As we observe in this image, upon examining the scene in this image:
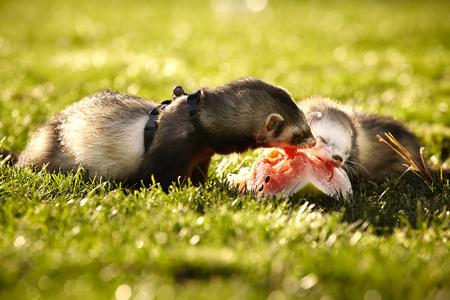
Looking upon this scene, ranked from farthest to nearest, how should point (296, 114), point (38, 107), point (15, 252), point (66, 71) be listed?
point (66, 71) → point (38, 107) → point (296, 114) → point (15, 252)

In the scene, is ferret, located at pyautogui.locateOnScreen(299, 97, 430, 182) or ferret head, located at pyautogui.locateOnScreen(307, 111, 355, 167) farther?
ferret, located at pyautogui.locateOnScreen(299, 97, 430, 182)

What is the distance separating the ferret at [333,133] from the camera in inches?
174

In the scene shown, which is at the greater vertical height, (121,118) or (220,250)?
(121,118)

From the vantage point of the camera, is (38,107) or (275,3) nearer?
(38,107)

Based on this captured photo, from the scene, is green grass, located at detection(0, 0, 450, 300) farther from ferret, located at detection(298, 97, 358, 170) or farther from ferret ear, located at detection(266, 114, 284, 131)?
ferret ear, located at detection(266, 114, 284, 131)

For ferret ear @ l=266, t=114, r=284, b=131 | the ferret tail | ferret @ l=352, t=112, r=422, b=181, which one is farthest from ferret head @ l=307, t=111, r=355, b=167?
the ferret tail

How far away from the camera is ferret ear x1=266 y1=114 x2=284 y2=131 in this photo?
379 cm

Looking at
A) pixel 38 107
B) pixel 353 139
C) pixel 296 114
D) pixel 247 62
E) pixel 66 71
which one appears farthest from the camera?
pixel 247 62

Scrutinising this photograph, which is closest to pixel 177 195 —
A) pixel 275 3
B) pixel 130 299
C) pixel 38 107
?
pixel 130 299

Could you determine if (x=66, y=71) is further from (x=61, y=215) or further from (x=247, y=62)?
(x=61, y=215)

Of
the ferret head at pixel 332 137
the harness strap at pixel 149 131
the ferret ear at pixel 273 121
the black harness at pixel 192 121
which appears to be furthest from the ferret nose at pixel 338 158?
the harness strap at pixel 149 131

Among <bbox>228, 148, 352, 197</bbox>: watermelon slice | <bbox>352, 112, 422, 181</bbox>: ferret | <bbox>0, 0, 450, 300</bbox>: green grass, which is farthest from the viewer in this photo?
<bbox>352, 112, 422, 181</bbox>: ferret

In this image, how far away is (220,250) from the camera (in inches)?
107

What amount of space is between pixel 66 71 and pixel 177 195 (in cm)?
594
